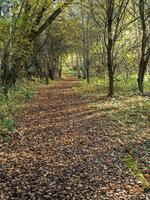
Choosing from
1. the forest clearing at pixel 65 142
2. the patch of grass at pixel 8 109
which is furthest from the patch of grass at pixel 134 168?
the patch of grass at pixel 8 109

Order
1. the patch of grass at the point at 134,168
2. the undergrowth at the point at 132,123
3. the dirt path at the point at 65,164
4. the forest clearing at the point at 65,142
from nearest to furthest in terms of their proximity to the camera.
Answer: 1. the dirt path at the point at 65,164
2. the forest clearing at the point at 65,142
3. the patch of grass at the point at 134,168
4. the undergrowth at the point at 132,123

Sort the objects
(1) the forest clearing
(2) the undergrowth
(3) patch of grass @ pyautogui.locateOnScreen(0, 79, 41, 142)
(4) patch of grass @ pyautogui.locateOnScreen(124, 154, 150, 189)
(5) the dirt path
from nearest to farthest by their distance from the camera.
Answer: (5) the dirt path
(1) the forest clearing
(4) patch of grass @ pyautogui.locateOnScreen(124, 154, 150, 189)
(2) the undergrowth
(3) patch of grass @ pyautogui.locateOnScreen(0, 79, 41, 142)

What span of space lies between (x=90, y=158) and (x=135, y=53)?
3394 cm

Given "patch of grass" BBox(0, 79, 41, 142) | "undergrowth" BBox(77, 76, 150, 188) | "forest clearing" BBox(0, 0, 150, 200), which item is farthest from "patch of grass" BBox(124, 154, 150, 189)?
"patch of grass" BBox(0, 79, 41, 142)

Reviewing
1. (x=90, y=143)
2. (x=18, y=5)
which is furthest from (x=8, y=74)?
(x=90, y=143)

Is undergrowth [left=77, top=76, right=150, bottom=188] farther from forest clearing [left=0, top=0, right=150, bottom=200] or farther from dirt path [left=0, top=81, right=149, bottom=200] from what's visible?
dirt path [left=0, top=81, right=149, bottom=200]

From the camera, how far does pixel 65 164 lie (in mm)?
8867

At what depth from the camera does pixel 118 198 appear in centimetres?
684

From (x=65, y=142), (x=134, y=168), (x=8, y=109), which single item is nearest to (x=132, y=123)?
(x=65, y=142)

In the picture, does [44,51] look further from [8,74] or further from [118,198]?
[118,198]

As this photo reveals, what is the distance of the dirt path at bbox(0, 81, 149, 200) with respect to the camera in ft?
23.5

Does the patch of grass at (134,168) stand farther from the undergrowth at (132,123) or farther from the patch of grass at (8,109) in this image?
the patch of grass at (8,109)

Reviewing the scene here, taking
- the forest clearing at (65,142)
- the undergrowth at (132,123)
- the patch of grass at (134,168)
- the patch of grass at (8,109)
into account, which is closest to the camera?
the forest clearing at (65,142)

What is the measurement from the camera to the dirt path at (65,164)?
7156mm
